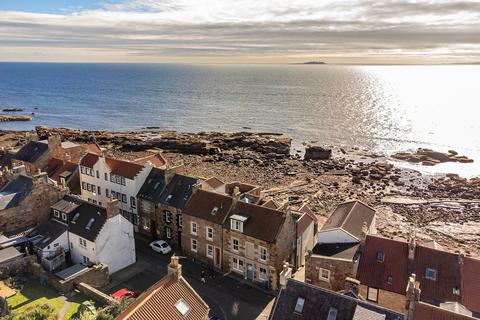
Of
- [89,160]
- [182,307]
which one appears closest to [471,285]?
[182,307]

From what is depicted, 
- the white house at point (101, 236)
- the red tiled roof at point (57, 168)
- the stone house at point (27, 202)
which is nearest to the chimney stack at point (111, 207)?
the white house at point (101, 236)

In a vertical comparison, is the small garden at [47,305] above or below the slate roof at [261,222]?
below

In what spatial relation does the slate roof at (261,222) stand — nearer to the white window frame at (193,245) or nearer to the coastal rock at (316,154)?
the white window frame at (193,245)

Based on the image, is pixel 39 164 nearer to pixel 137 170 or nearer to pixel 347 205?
pixel 137 170

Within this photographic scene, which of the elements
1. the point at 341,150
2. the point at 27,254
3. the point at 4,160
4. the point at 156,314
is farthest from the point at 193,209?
the point at 341,150

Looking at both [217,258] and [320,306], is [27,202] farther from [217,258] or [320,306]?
[320,306]

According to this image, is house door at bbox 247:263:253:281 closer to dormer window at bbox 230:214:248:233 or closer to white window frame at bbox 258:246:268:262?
white window frame at bbox 258:246:268:262

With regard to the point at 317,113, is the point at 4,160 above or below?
above
